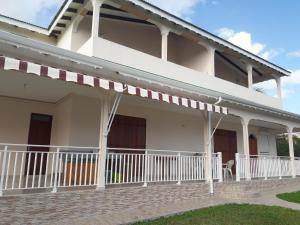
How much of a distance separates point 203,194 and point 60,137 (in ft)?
20.4

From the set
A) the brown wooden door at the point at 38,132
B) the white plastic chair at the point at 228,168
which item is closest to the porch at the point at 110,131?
the brown wooden door at the point at 38,132

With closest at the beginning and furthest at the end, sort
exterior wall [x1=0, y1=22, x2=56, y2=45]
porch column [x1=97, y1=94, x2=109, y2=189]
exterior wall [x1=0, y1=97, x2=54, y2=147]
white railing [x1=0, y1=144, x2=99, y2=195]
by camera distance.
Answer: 1. white railing [x1=0, y1=144, x2=99, y2=195]
2. porch column [x1=97, y1=94, x2=109, y2=189]
3. exterior wall [x1=0, y1=97, x2=54, y2=147]
4. exterior wall [x1=0, y1=22, x2=56, y2=45]

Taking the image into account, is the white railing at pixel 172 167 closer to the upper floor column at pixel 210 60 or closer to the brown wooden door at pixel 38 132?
the brown wooden door at pixel 38 132

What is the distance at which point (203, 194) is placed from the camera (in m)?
10.6

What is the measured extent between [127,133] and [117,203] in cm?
421

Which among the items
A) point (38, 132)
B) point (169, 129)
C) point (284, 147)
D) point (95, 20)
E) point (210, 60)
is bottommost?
point (38, 132)

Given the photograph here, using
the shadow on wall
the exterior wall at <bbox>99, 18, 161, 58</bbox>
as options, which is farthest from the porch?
the shadow on wall

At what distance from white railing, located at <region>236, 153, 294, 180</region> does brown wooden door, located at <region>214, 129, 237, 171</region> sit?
2129mm

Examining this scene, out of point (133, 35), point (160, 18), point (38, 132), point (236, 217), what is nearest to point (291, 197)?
point (236, 217)

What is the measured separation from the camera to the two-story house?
316 inches

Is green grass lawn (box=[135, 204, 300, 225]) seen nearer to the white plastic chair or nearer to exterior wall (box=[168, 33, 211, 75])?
the white plastic chair

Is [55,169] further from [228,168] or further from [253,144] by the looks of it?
[253,144]

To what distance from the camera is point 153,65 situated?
11938 mm

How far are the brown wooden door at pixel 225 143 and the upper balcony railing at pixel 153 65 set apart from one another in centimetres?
253
